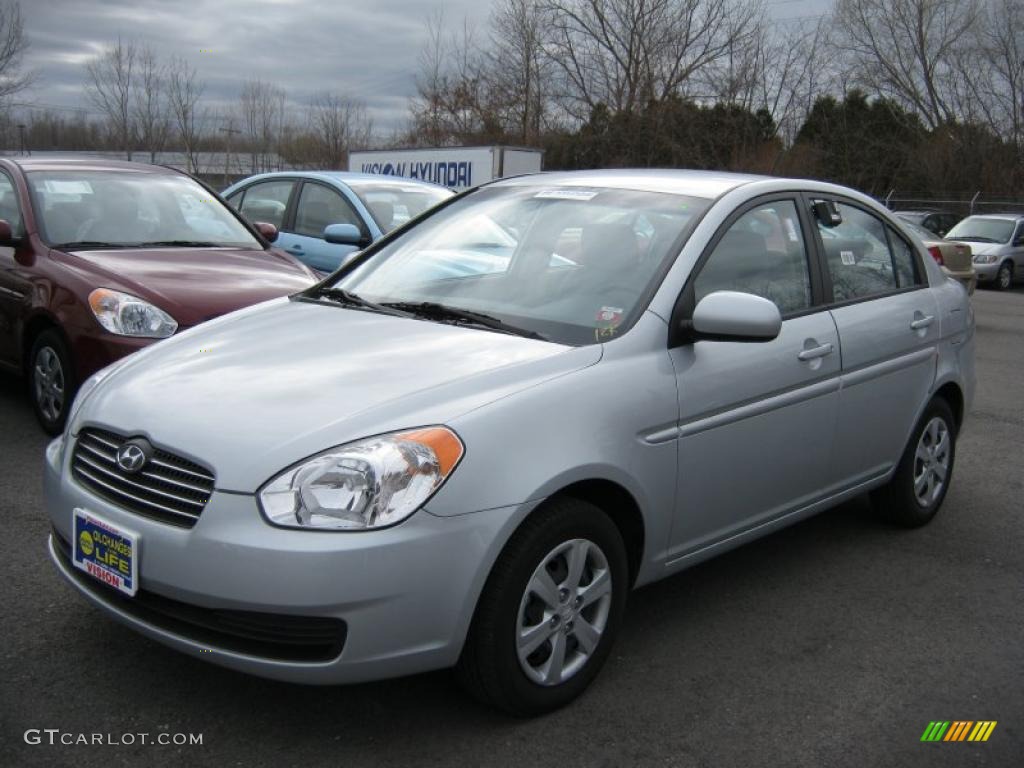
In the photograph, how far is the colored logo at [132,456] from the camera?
9.18 ft

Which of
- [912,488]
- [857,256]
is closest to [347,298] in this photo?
[857,256]

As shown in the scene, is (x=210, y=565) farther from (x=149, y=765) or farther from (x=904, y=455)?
(x=904, y=455)

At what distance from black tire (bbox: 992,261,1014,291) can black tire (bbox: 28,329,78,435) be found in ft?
66.2

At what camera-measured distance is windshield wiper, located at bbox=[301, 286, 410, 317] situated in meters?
3.71

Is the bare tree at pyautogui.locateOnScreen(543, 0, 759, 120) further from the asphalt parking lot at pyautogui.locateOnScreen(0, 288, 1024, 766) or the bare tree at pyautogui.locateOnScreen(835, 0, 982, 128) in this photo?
the asphalt parking lot at pyautogui.locateOnScreen(0, 288, 1024, 766)

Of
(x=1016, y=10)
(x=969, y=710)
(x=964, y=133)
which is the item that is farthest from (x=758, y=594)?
(x=1016, y=10)

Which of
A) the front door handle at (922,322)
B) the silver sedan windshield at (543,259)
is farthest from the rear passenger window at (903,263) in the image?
the silver sedan windshield at (543,259)

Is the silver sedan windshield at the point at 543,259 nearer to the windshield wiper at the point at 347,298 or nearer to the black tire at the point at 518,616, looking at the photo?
the windshield wiper at the point at 347,298

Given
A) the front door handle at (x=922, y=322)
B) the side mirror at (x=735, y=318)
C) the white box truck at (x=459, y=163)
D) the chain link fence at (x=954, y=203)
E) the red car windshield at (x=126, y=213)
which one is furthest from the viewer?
the chain link fence at (x=954, y=203)

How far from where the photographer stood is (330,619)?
2590 mm

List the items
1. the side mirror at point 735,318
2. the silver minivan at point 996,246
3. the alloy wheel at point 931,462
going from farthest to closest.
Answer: the silver minivan at point 996,246 < the alloy wheel at point 931,462 < the side mirror at point 735,318

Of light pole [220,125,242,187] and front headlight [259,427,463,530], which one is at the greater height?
light pole [220,125,242,187]

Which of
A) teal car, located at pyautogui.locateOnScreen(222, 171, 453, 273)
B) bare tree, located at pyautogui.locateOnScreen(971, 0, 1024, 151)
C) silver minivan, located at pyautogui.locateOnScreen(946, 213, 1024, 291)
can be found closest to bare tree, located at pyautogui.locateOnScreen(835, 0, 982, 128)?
bare tree, located at pyautogui.locateOnScreen(971, 0, 1024, 151)

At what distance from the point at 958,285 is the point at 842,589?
1964 millimetres
